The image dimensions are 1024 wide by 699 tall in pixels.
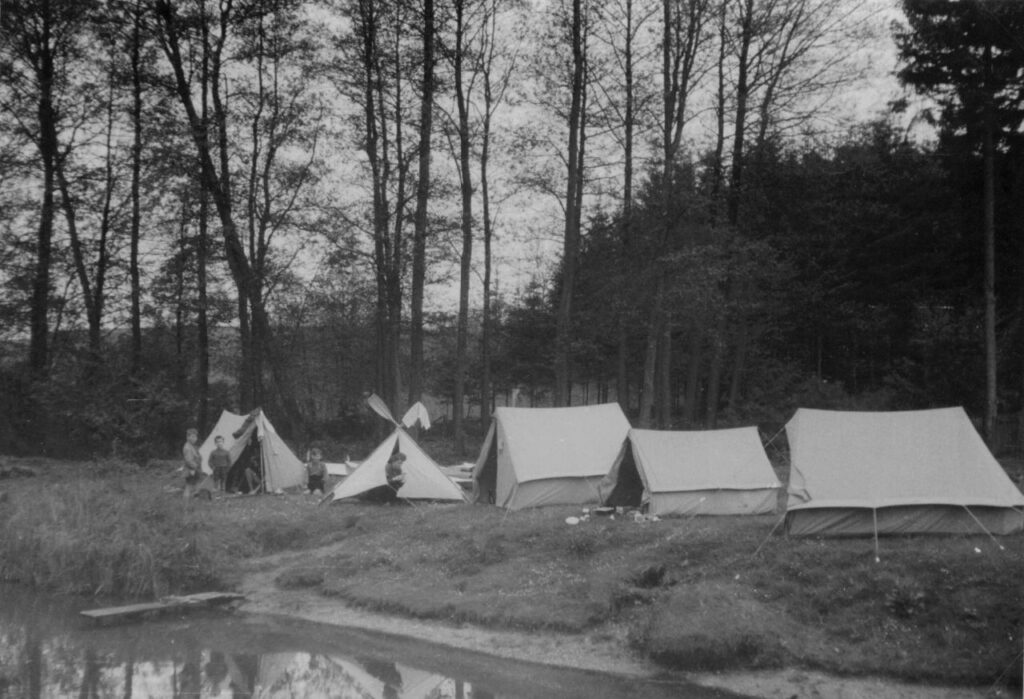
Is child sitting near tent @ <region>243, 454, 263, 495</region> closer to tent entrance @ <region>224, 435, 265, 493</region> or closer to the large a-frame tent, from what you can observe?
tent entrance @ <region>224, 435, 265, 493</region>

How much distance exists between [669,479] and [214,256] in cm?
1860

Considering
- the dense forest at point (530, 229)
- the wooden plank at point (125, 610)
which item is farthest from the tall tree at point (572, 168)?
the wooden plank at point (125, 610)

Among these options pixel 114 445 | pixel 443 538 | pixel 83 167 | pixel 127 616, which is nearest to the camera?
pixel 127 616

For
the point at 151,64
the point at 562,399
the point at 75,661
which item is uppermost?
the point at 151,64

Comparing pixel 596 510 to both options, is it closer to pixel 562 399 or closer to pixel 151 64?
pixel 562 399

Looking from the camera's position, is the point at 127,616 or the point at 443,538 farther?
the point at 443,538

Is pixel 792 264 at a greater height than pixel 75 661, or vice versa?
pixel 792 264

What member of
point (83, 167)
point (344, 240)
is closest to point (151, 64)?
point (83, 167)

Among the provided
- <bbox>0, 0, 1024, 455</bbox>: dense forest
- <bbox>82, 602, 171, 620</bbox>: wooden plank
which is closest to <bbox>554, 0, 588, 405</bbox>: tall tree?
<bbox>0, 0, 1024, 455</bbox>: dense forest

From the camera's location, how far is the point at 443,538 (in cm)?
1390

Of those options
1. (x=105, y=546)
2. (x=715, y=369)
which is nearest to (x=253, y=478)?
(x=105, y=546)

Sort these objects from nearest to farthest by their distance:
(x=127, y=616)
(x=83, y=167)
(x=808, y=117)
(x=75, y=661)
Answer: (x=75, y=661) < (x=127, y=616) < (x=808, y=117) < (x=83, y=167)

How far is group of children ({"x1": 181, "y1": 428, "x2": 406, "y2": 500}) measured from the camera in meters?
17.3

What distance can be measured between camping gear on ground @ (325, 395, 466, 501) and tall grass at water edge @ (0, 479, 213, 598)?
11.5 ft
